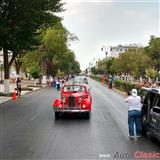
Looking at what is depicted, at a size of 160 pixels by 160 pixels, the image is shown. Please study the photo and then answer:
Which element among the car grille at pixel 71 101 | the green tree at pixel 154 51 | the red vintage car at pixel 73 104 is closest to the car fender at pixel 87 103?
the red vintage car at pixel 73 104

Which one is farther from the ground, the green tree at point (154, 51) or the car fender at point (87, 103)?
the green tree at point (154, 51)

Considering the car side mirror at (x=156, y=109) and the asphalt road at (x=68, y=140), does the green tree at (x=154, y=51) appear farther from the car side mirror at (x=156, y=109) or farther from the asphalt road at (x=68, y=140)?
the car side mirror at (x=156, y=109)

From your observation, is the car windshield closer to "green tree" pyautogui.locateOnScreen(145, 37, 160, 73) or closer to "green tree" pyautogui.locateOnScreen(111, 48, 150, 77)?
"green tree" pyautogui.locateOnScreen(145, 37, 160, 73)

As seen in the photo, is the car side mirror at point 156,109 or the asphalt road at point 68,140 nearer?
the asphalt road at point 68,140

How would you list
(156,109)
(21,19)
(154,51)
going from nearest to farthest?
(156,109)
(21,19)
(154,51)

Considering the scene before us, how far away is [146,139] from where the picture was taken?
1467 centimetres

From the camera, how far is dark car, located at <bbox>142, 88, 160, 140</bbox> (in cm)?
1334

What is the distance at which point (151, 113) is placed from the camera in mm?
14102

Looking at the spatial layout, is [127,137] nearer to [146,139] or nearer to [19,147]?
[146,139]

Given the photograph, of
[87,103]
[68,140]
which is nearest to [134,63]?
[87,103]

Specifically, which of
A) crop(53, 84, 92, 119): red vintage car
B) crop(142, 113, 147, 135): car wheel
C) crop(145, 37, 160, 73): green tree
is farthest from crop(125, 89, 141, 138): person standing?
crop(145, 37, 160, 73): green tree

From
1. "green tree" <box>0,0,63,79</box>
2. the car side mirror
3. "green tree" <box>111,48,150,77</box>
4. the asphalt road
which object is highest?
"green tree" <box>0,0,63,79</box>

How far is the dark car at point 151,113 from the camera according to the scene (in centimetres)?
1334

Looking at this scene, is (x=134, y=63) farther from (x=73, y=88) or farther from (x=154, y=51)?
(x=73, y=88)
